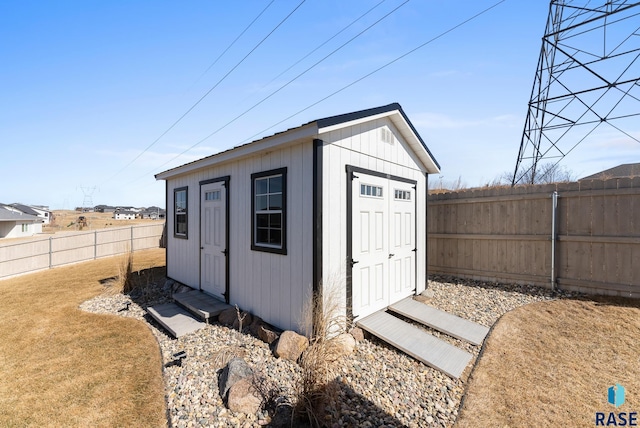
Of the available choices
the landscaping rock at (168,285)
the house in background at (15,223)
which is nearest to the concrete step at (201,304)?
the landscaping rock at (168,285)

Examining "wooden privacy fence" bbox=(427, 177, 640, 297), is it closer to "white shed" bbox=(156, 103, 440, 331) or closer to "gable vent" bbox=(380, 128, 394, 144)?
"white shed" bbox=(156, 103, 440, 331)

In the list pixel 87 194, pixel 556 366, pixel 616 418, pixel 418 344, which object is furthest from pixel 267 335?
pixel 87 194

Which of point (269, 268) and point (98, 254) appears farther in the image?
point (98, 254)

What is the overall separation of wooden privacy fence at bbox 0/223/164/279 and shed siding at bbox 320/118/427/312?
8.85 m

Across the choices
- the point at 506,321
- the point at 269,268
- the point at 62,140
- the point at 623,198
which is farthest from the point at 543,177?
the point at 62,140

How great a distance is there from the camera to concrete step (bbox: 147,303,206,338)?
4.63 meters

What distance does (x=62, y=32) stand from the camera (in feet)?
26.0

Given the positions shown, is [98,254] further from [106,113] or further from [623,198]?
[623,198]

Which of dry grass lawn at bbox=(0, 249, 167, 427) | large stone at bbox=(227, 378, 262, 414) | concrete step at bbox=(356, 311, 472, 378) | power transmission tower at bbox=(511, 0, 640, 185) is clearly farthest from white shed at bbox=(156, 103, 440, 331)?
power transmission tower at bbox=(511, 0, 640, 185)

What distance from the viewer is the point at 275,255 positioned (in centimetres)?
448

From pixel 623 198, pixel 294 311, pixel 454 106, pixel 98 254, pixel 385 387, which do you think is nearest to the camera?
pixel 385 387

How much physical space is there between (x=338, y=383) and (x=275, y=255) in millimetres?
2057

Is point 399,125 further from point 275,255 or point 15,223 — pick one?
point 15,223

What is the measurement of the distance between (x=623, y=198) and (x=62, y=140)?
22686mm
